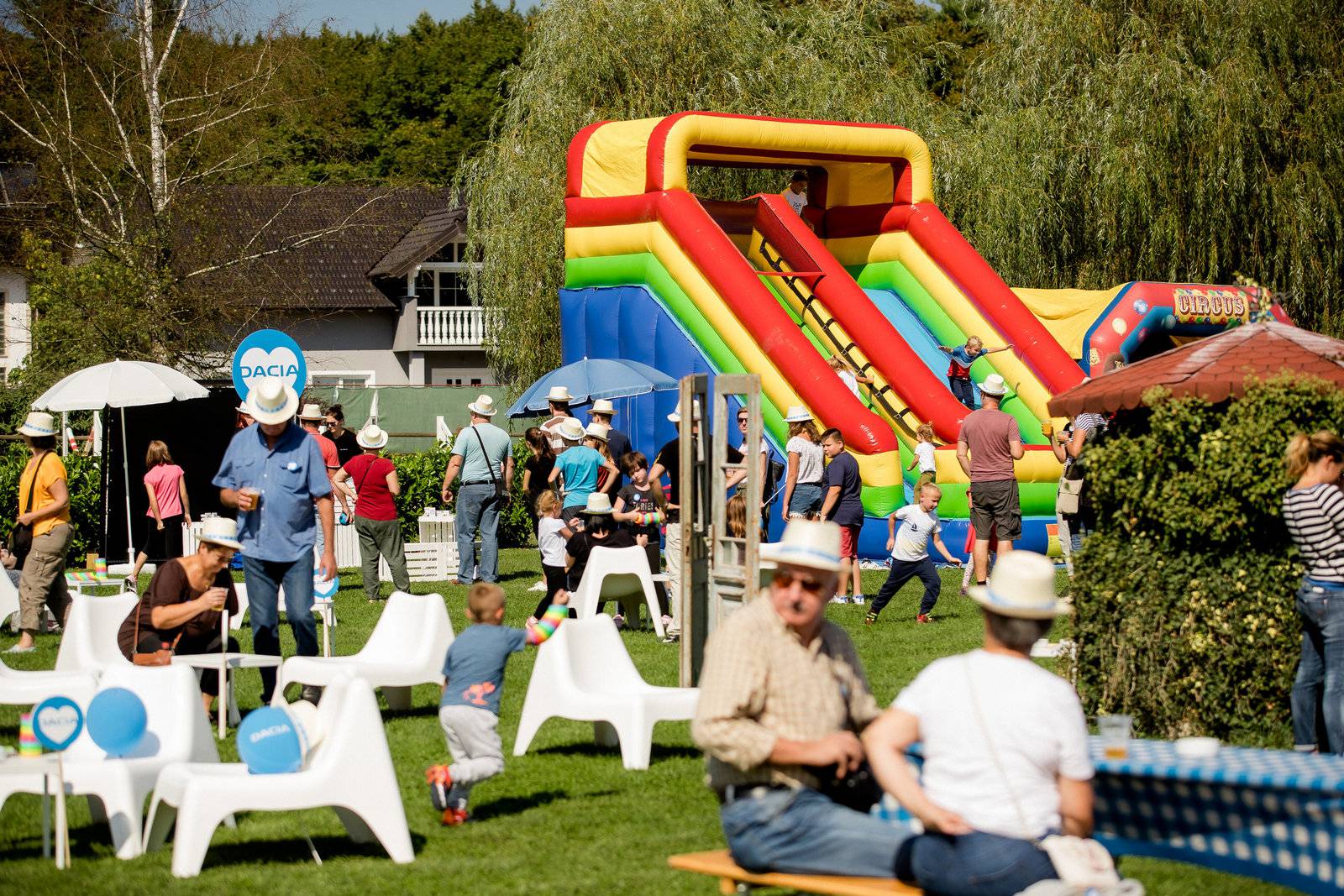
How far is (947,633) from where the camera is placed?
498 inches

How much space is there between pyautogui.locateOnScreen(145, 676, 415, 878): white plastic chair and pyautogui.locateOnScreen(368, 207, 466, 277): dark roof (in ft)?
114

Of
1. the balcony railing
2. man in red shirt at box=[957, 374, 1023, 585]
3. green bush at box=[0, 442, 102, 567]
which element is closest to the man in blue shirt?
man in red shirt at box=[957, 374, 1023, 585]

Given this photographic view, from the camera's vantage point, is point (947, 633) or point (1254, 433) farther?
point (947, 633)

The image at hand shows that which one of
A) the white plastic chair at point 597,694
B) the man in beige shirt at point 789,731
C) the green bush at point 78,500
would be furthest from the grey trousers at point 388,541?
the man in beige shirt at point 789,731

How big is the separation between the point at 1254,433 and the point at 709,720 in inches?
166

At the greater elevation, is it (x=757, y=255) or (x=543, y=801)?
(x=757, y=255)

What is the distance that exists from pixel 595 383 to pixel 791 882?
41.6 ft

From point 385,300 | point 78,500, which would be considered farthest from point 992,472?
point 385,300

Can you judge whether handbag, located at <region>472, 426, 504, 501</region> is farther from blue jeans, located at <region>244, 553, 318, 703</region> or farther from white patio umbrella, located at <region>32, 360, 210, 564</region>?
blue jeans, located at <region>244, 553, 318, 703</region>

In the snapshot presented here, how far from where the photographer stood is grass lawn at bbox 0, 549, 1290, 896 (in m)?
6.24

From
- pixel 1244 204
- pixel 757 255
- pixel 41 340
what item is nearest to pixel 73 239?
pixel 41 340

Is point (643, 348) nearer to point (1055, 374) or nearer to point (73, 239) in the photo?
point (1055, 374)

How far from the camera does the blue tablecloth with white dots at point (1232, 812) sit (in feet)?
16.2

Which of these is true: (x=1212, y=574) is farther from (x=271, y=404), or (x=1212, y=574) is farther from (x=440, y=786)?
(x=271, y=404)
